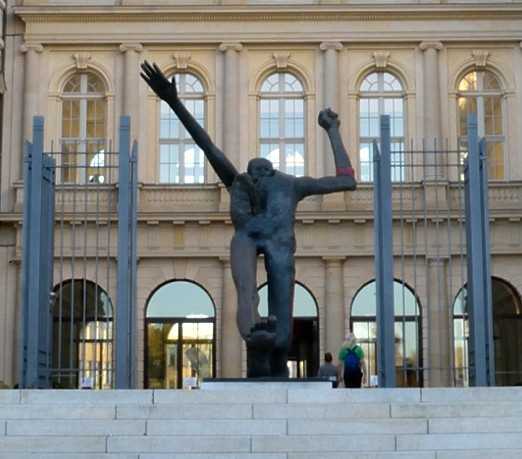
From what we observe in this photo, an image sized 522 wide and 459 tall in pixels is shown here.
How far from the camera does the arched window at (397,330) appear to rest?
30281 mm

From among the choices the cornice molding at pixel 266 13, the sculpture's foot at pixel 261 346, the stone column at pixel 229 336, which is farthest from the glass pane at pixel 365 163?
the sculpture's foot at pixel 261 346

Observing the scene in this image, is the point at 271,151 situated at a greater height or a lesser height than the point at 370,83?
lesser

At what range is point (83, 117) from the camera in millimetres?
32219

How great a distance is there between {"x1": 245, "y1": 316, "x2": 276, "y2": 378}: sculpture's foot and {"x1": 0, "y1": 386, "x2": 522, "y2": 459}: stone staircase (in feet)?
2.80

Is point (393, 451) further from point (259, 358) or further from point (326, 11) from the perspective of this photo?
point (326, 11)

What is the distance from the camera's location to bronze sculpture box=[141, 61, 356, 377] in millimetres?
13930

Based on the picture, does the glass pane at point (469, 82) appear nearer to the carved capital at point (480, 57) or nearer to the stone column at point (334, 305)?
the carved capital at point (480, 57)

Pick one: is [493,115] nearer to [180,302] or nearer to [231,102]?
[231,102]

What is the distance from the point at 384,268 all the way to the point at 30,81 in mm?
18101

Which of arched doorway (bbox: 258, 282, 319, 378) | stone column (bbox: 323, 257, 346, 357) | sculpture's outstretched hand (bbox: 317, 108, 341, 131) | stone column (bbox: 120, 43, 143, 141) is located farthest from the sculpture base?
stone column (bbox: 120, 43, 143, 141)

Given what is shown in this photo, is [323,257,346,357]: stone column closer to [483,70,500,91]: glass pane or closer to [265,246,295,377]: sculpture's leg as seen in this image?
[483,70,500,91]: glass pane

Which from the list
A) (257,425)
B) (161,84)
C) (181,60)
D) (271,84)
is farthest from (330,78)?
(257,425)

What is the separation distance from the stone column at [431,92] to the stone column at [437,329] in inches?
124

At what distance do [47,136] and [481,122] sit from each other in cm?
1153
